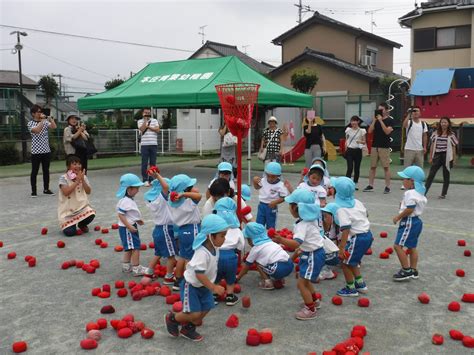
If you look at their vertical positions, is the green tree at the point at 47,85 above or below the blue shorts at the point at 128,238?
above

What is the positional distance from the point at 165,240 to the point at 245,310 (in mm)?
1430

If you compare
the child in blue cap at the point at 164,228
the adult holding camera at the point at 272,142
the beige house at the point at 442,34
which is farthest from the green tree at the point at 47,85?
the child in blue cap at the point at 164,228

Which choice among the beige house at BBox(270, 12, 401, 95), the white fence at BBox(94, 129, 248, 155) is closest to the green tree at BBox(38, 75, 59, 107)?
the white fence at BBox(94, 129, 248, 155)

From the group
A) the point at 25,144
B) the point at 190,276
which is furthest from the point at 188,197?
the point at 25,144

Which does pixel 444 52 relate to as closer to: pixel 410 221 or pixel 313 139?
pixel 313 139

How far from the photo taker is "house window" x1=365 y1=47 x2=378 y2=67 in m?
33.8

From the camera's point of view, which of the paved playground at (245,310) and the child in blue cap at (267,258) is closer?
the paved playground at (245,310)

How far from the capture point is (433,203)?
1059 cm

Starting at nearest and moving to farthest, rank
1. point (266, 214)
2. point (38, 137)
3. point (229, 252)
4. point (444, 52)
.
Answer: point (229, 252), point (266, 214), point (38, 137), point (444, 52)

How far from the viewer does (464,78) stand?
19.3 meters

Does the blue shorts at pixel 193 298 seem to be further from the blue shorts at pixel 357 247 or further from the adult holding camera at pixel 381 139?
the adult holding camera at pixel 381 139

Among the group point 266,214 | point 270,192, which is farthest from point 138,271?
point 270,192

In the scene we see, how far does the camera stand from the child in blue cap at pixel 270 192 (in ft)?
22.0

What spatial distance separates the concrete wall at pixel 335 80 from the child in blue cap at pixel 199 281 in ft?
87.9
